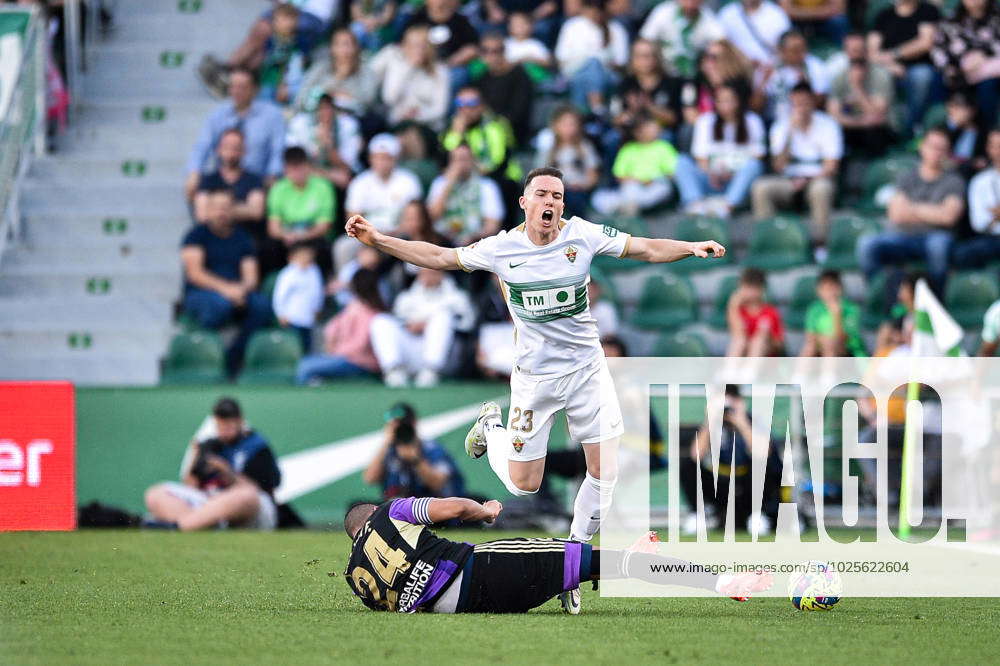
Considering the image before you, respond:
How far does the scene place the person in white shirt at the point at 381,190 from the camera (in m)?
15.8

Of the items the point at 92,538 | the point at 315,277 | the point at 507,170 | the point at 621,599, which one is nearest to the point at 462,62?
the point at 507,170

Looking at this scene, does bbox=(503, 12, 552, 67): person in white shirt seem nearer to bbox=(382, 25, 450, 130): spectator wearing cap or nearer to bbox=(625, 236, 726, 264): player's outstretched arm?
bbox=(382, 25, 450, 130): spectator wearing cap

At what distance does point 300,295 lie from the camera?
1541 cm

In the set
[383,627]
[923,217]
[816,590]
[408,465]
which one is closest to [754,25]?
[923,217]

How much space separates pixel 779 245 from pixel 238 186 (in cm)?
574

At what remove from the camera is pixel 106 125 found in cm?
1873

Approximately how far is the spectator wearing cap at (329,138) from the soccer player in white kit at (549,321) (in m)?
7.43

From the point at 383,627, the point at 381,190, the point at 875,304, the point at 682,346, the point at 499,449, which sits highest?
the point at 381,190

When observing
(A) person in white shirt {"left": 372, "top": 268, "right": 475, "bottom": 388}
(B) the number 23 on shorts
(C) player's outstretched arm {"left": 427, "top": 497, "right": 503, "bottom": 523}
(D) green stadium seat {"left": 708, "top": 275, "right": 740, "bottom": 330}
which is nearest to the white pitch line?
(A) person in white shirt {"left": 372, "top": 268, "right": 475, "bottom": 388}

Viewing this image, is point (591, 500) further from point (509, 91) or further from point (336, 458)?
point (509, 91)

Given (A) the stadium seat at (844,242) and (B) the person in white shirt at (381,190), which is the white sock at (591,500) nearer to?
(B) the person in white shirt at (381,190)

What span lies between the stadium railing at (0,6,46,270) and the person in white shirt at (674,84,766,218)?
732 centimetres

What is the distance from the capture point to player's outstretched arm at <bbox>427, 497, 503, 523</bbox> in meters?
7.51

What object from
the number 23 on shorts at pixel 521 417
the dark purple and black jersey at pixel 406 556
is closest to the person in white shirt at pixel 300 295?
the number 23 on shorts at pixel 521 417
